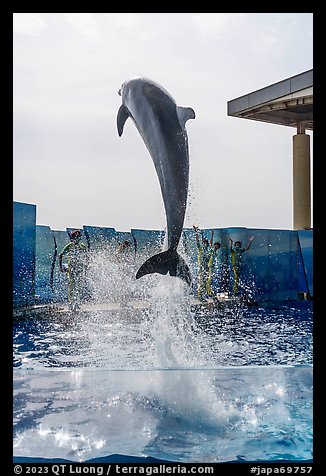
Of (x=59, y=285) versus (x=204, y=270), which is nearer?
(x=59, y=285)

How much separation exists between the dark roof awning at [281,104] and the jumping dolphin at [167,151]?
945 centimetres

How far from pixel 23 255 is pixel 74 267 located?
4.13 ft

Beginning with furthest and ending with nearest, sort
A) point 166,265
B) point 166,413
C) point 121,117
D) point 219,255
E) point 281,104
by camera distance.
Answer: point 281,104, point 219,255, point 121,117, point 166,265, point 166,413

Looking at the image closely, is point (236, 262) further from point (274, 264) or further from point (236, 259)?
point (274, 264)

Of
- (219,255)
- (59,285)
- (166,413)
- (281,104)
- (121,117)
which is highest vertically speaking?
(281,104)

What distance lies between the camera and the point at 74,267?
10141mm

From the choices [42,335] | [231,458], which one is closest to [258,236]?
[42,335]

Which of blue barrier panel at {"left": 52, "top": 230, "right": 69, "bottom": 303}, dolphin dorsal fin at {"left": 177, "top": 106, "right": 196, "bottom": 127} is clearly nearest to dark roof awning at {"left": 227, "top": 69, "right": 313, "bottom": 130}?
blue barrier panel at {"left": 52, "top": 230, "right": 69, "bottom": 303}

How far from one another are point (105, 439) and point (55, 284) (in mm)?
7367

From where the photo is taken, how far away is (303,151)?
1455 cm

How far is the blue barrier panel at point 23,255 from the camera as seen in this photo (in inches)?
358

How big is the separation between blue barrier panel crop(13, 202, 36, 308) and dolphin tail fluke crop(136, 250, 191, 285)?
18.9 ft

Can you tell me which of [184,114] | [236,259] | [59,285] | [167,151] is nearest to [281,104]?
[236,259]
